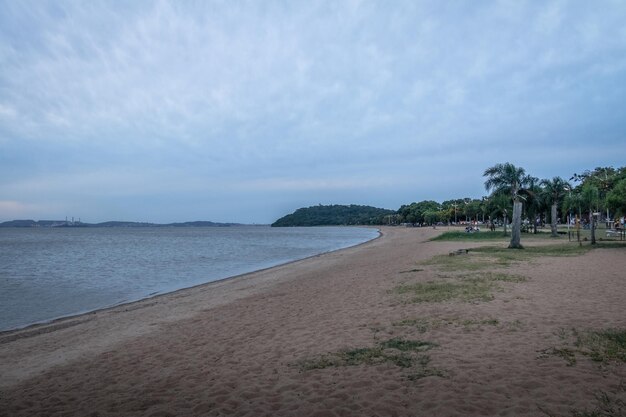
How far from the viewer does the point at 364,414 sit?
4.65 meters

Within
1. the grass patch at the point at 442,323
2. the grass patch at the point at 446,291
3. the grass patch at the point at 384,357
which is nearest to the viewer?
the grass patch at the point at 384,357

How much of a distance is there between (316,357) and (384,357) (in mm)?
1176

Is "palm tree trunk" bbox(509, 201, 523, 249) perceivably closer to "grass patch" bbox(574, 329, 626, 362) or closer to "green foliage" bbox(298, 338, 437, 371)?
"grass patch" bbox(574, 329, 626, 362)

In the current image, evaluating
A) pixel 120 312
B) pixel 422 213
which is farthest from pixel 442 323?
pixel 422 213

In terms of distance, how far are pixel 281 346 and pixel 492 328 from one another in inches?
161

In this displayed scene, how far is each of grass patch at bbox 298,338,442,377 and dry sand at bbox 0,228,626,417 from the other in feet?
0.45

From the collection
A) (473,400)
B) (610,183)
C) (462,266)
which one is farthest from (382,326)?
(610,183)

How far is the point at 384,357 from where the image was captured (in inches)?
255

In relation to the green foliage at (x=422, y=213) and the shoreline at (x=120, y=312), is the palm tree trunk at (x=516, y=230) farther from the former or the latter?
the green foliage at (x=422, y=213)

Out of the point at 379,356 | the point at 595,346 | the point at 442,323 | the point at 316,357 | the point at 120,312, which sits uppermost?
the point at 595,346

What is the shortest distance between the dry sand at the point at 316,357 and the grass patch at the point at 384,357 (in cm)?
14

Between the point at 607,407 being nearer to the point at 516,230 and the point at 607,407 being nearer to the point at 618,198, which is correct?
the point at 516,230

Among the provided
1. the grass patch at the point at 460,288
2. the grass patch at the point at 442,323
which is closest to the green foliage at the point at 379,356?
the grass patch at the point at 442,323

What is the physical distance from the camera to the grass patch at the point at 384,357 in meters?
6.18
